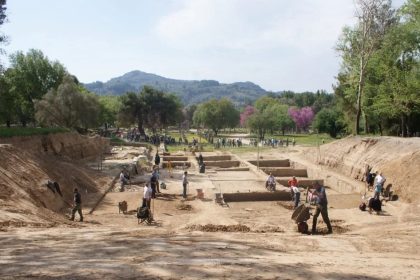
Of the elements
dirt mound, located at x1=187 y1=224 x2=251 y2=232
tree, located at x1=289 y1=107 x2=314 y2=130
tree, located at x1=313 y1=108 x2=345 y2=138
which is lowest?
dirt mound, located at x1=187 y1=224 x2=251 y2=232

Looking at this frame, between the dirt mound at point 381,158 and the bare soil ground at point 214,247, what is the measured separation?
2.19 meters

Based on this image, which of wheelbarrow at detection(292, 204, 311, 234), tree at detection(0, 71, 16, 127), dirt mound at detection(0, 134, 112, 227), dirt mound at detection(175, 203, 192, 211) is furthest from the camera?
tree at detection(0, 71, 16, 127)

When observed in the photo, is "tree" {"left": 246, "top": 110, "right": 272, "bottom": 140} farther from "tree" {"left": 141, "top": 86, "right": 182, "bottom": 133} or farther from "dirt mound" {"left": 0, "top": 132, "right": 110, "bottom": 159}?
"dirt mound" {"left": 0, "top": 132, "right": 110, "bottom": 159}

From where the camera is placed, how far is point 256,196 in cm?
2353

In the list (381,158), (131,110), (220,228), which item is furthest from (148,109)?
(220,228)

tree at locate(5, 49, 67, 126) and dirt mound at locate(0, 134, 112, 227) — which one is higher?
tree at locate(5, 49, 67, 126)

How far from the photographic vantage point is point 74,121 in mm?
52531

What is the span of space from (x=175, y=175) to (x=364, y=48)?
1968 cm

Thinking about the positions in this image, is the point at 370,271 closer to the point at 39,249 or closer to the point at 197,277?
the point at 197,277

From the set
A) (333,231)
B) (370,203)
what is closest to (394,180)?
(370,203)

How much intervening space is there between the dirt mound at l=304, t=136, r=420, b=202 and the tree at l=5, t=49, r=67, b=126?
3683 cm

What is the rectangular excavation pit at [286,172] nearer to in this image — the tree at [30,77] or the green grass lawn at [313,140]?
the green grass lawn at [313,140]

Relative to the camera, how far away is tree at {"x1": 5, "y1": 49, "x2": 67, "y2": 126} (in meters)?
56.9

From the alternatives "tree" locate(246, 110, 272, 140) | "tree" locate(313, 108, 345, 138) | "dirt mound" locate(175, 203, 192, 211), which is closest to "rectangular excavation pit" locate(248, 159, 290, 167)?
"dirt mound" locate(175, 203, 192, 211)
